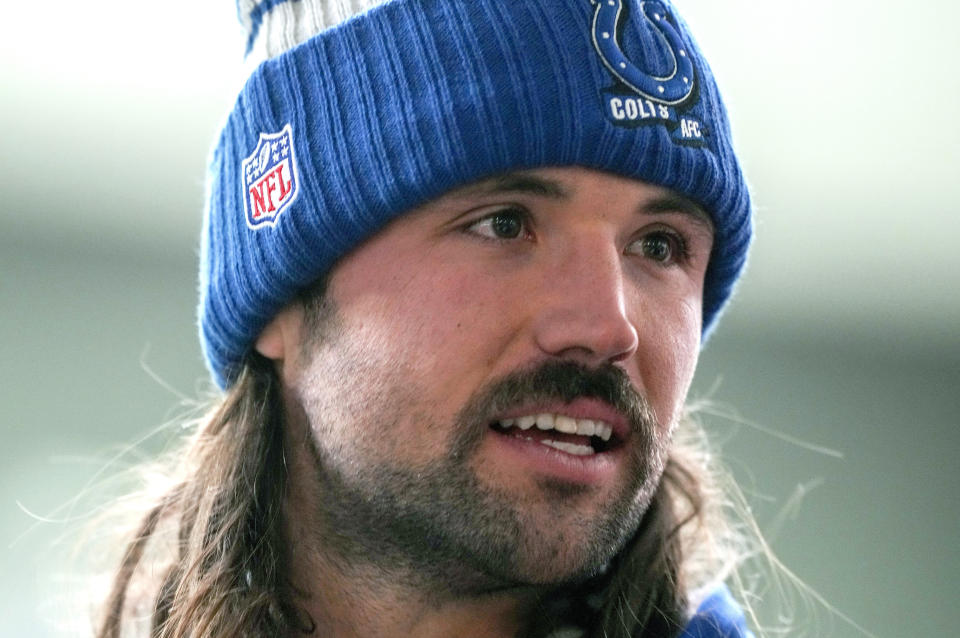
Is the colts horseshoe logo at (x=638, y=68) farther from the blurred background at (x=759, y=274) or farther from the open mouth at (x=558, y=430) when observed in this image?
the blurred background at (x=759, y=274)

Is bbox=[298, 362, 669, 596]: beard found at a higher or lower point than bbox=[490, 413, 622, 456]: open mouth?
lower

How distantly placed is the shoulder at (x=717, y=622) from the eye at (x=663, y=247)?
0.38 m

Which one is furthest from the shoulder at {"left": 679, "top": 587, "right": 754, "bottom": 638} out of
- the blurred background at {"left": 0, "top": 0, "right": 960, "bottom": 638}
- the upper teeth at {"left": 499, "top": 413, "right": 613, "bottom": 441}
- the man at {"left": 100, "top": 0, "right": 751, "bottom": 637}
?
the blurred background at {"left": 0, "top": 0, "right": 960, "bottom": 638}

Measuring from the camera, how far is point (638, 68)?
1.17 meters

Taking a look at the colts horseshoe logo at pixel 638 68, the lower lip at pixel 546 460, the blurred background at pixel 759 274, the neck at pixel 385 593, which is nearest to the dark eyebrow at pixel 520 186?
the colts horseshoe logo at pixel 638 68

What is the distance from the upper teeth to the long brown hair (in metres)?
0.24

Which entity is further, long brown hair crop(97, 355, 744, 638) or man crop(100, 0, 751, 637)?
long brown hair crop(97, 355, 744, 638)

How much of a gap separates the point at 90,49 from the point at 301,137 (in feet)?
5.86

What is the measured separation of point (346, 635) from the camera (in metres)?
1.22

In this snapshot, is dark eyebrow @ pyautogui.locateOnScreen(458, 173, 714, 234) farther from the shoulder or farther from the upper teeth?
the shoulder

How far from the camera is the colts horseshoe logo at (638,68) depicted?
45.6 inches

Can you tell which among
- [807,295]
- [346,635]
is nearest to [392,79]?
[346,635]

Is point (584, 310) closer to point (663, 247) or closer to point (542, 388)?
point (542, 388)

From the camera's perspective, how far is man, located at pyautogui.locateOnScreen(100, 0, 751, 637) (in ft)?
3.62
